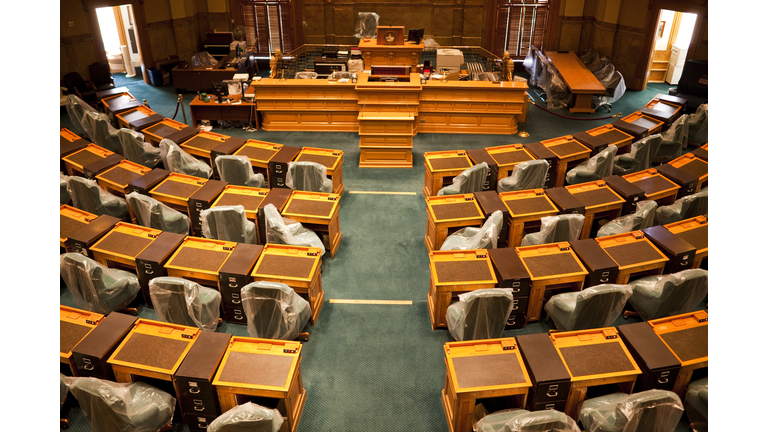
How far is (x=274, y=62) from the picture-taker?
388 inches

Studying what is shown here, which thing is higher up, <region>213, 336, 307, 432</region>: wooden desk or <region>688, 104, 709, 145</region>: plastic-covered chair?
<region>688, 104, 709, 145</region>: plastic-covered chair

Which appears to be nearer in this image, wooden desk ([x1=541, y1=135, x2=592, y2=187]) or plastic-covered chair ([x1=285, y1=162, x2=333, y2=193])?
plastic-covered chair ([x1=285, y1=162, x2=333, y2=193])

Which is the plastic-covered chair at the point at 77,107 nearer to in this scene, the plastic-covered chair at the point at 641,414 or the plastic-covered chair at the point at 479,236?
the plastic-covered chair at the point at 479,236

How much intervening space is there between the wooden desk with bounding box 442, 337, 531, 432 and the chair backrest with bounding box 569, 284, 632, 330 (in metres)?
0.76

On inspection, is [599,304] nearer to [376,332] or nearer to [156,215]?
[376,332]

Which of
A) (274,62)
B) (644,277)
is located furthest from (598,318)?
(274,62)

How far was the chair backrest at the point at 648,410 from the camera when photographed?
3232 mm

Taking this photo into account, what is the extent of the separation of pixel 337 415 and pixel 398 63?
889 centimetres

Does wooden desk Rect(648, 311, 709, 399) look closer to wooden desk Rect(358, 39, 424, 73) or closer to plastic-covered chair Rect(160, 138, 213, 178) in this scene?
plastic-covered chair Rect(160, 138, 213, 178)

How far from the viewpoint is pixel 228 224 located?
5410 mm

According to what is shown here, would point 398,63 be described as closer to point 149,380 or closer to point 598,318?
point 598,318

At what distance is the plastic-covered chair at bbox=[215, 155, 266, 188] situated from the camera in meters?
6.54

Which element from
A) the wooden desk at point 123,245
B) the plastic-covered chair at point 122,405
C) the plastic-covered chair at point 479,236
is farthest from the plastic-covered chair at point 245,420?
the plastic-covered chair at point 479,236

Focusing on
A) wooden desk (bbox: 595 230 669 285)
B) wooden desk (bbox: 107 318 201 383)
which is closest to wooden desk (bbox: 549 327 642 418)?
wooden desk (bbox: 595 230 669 285)
